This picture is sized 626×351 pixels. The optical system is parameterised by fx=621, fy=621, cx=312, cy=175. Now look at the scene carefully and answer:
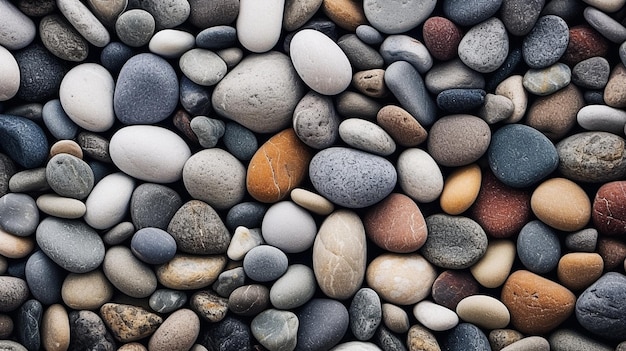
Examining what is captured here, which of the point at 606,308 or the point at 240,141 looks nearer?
the point at 606,308

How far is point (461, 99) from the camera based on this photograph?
3.42 ft

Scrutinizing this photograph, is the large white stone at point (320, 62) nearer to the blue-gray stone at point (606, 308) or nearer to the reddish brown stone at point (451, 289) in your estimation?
the reddish brown stone at point (451, 289)

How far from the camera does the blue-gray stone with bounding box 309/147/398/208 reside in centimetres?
104

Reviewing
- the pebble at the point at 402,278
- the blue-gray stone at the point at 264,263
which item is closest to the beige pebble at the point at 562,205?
the pebble at the point at 402,278

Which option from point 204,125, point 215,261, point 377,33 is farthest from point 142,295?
point 377,33

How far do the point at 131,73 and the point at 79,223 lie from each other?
273 mm

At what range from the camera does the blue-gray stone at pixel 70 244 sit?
1034 mm

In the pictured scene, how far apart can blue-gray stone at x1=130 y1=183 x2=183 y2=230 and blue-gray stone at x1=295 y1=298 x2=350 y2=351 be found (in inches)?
11.6

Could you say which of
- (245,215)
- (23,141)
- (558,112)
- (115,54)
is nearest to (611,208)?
(558,112)

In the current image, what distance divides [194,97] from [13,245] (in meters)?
0.39

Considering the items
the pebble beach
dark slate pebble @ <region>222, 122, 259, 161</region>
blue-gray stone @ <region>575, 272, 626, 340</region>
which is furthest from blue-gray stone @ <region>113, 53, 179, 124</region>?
blue-gray stone @ <region>575, 272, 626, 340</region>

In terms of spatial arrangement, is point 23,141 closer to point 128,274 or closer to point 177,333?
point 128,274

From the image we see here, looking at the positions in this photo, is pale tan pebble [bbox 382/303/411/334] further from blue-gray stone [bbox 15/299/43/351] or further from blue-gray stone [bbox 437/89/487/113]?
blue-gray stone [bbox 15/299/43/351]

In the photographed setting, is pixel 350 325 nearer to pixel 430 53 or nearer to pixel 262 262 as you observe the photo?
pixel 262 262
